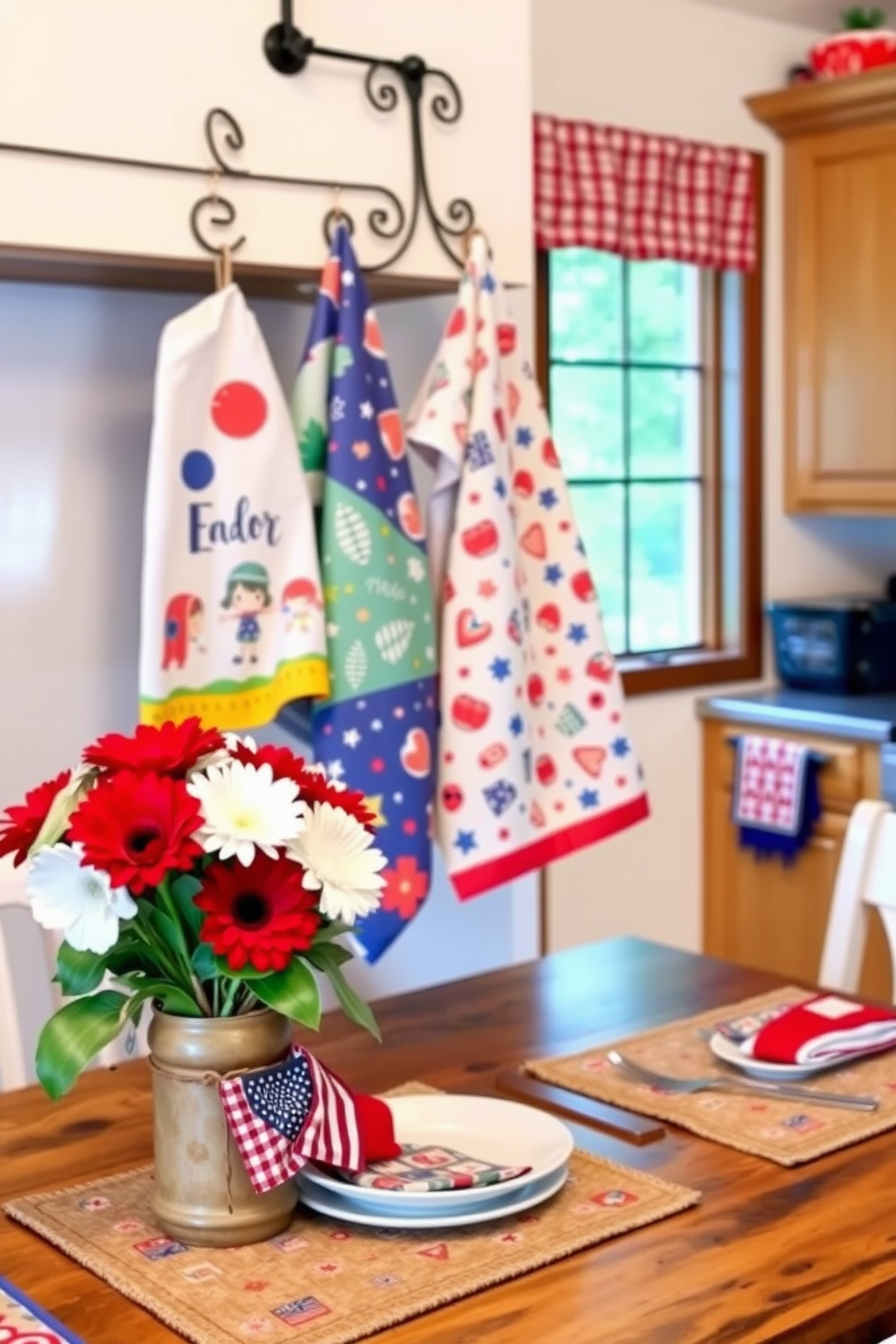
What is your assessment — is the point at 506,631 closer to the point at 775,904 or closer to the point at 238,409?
the point at 238,409

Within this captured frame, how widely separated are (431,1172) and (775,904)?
88.3 inches

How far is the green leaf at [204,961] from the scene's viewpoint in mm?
1305

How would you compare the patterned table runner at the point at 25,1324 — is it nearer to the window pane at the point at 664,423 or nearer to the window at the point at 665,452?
the window at the point at 665,452

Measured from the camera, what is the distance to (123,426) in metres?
2.46

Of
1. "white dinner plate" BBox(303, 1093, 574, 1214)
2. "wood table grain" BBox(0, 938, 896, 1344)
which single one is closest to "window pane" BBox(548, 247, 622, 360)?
"wood table grain" BBox(0, 938, 896, 1344)

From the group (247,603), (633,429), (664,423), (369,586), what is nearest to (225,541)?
(247,603)

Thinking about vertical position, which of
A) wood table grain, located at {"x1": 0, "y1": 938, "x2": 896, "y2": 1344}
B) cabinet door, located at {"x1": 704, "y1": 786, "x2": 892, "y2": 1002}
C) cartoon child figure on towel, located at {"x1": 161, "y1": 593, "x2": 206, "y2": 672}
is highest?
cartoon child figure on towel, located at {"x1": 161, "y1": 593, "x2": 206, "y2": 672}

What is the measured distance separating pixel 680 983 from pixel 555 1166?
639 mm

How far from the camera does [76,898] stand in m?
1.28

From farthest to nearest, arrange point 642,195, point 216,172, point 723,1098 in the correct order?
point 642,195 → point 216,172 → point 723,1098

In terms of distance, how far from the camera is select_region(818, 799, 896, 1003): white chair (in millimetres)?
2094

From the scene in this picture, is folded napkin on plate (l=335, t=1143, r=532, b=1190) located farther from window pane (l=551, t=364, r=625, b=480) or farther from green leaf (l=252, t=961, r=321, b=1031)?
window pane (l=551, t=364, r=625, b=480)

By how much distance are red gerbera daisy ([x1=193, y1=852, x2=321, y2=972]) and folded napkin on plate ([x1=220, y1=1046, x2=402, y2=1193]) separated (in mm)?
110

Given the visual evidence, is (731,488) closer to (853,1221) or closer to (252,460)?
(252,460)
